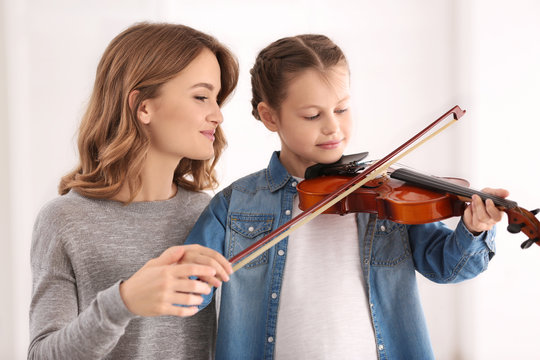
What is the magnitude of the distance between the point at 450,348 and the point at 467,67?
129 cm

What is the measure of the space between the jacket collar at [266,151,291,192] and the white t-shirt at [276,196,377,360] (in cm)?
13

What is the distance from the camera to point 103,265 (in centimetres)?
129

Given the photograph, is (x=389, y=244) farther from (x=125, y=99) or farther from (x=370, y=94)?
(x=370, y=94)

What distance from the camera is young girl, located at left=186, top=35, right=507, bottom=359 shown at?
3.96ft

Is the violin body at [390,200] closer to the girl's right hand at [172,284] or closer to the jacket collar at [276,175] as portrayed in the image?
the jacket collar at [276,175]

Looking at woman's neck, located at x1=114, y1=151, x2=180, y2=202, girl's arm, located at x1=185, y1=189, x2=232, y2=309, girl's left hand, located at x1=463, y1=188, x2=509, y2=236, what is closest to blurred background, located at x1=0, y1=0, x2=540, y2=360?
woman's neck, located at x1=114, y1=151, x2=180, y2=202

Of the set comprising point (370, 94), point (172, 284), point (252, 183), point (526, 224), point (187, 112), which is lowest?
point (172, 284)

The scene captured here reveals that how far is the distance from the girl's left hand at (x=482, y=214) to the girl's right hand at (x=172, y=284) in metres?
0.48

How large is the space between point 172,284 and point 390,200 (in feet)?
1.57

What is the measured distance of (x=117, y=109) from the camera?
4.48ft

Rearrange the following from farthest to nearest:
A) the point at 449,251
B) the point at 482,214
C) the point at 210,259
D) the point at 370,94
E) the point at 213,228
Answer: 1. the point at 370,94
2. the point at 213,228
3. the point at 449,251
4. the point at 482,214
5. the point at 210,259

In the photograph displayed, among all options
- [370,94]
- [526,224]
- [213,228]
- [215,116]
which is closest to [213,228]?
[213,228]

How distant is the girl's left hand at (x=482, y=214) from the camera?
104 centimetres

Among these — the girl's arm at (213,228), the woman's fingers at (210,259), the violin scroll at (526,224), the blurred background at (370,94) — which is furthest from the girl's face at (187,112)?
the blurred background at (370,94)
